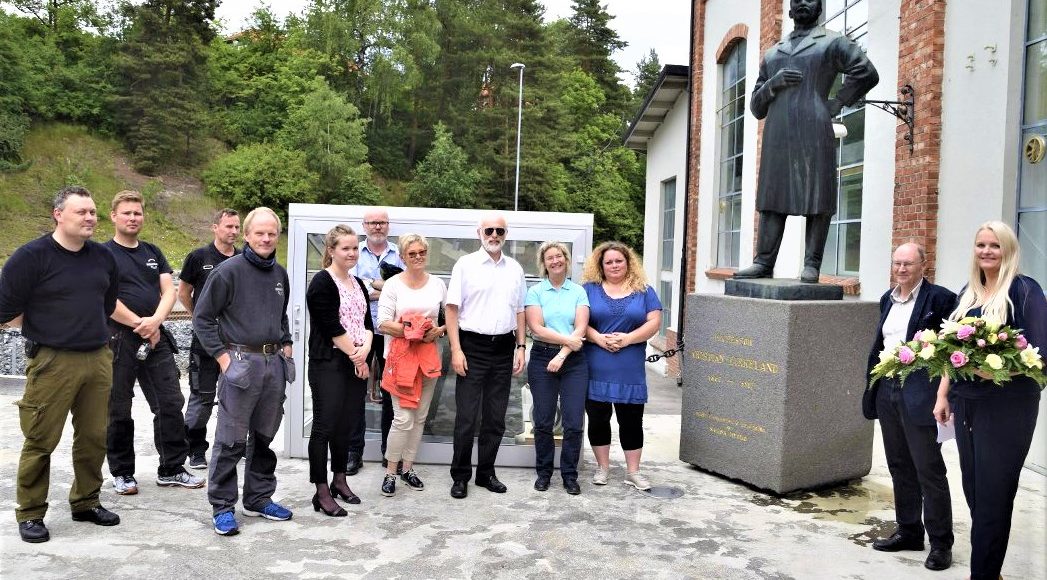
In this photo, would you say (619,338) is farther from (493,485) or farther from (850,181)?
(850,181)

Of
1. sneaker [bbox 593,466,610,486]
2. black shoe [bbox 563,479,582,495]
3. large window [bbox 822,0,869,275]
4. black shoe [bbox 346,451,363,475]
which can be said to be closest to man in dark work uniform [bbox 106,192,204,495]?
black shoe [bbox 346,451,363,475]

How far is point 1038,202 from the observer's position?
6113 mm

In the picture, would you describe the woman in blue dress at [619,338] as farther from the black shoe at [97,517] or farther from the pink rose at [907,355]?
the black shoe at [97,517]

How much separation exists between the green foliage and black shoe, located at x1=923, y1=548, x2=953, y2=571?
39.7 meters

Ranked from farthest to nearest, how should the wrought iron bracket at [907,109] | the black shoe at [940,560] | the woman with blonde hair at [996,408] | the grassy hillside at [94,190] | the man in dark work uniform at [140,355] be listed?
the grassy hillside at [94,190]
the wrought iron bracket at [907,109]
the man in dark work uniform at [140,355]
the black shoe at [940,560]
the woman with blonde hair at [996,408]

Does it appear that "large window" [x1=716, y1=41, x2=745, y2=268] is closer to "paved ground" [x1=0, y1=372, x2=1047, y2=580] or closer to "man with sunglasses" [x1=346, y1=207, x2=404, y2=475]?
"paved ground" [x1=0, y1=372, x2=1047, y2=580]

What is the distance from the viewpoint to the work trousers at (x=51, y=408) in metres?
4.30

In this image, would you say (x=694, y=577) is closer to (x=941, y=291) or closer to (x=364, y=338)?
(x=941, y=291)

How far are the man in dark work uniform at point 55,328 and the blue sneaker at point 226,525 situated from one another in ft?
2.83

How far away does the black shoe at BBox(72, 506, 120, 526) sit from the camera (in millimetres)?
4660

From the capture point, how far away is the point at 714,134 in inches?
507

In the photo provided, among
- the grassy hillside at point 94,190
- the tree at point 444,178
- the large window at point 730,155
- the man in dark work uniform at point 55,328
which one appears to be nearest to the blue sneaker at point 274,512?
the man in dark work uniform at point 55,328

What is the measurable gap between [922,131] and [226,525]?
6314mm

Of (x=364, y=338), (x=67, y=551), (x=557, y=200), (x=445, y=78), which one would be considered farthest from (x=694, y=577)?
(x=445, y=78)
